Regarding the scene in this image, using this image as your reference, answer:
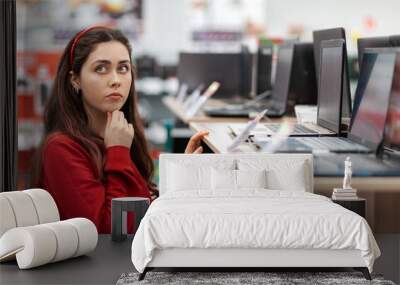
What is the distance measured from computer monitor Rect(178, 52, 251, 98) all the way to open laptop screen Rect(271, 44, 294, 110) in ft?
7.21

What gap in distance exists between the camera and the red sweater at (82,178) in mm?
4230

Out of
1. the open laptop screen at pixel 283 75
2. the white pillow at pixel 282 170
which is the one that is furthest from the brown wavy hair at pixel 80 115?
the open laptop screen at pixel 283 75

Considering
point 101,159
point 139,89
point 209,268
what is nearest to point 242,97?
point 139,89

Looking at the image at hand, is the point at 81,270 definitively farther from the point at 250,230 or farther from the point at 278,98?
the point at 278,98

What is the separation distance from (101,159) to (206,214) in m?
1.00

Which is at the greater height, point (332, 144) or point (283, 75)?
point (283, 75)

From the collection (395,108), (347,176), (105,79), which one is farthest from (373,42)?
(105,79)

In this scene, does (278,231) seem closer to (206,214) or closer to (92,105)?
(206,214)

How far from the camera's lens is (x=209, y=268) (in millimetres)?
3748

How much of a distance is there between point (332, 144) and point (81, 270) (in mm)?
1312

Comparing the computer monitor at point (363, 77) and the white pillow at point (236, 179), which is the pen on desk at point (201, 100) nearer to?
the white pillow at point (236, 179)

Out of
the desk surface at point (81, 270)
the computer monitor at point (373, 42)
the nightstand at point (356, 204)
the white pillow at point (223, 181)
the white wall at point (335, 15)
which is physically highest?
the white wall at point (335, 15)

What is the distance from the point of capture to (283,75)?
6.51 meters

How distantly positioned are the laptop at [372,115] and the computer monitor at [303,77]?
239 cm
